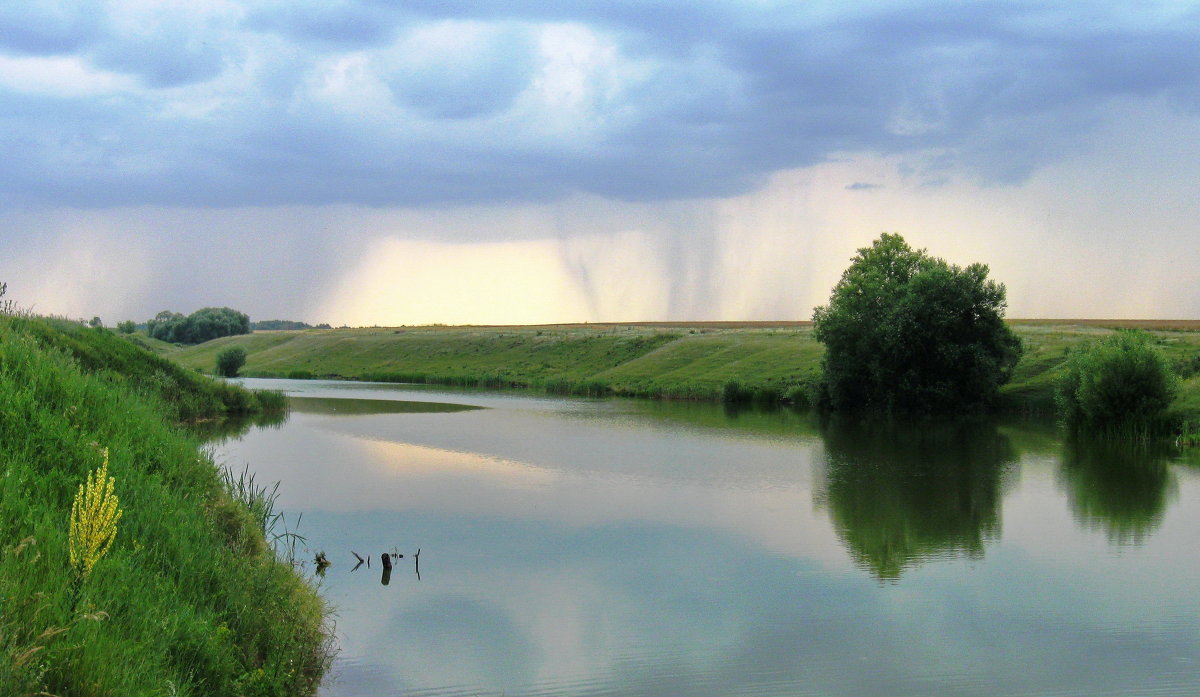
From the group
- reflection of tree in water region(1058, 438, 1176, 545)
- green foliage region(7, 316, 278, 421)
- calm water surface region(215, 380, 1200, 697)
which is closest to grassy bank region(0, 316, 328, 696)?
calm water surface region(215, 380, 1200, 697)

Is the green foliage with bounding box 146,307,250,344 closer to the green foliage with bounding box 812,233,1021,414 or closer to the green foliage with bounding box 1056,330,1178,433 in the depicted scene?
the green foliage with bounding box 812,233,1021,414

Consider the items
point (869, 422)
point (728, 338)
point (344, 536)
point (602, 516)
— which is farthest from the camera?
point (728, 338)

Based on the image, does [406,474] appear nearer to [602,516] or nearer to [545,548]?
[602,516]

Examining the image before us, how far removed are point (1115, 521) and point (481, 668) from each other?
15.1m

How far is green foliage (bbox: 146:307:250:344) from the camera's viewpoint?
141m

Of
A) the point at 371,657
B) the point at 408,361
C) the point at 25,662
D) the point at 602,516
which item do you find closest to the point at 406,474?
the point at 602,516

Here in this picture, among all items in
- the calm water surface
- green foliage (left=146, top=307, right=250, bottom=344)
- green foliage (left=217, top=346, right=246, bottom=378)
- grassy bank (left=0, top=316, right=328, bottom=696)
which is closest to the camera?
grassy bank (left=0, top=316, right=328, bottom=696)

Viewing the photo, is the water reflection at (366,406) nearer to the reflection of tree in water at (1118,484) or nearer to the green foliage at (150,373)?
the green foliage at (150,373)

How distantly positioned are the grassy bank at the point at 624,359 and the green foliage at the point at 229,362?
2.12m

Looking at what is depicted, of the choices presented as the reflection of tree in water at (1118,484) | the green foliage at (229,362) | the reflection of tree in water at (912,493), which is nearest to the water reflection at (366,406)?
the reflection of tree in water at (912,493)

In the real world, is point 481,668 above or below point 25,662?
below

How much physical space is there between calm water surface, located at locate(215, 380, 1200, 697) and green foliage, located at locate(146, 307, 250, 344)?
121 meters

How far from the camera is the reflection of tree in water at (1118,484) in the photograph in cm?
1930

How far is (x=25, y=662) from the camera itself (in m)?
5.55
